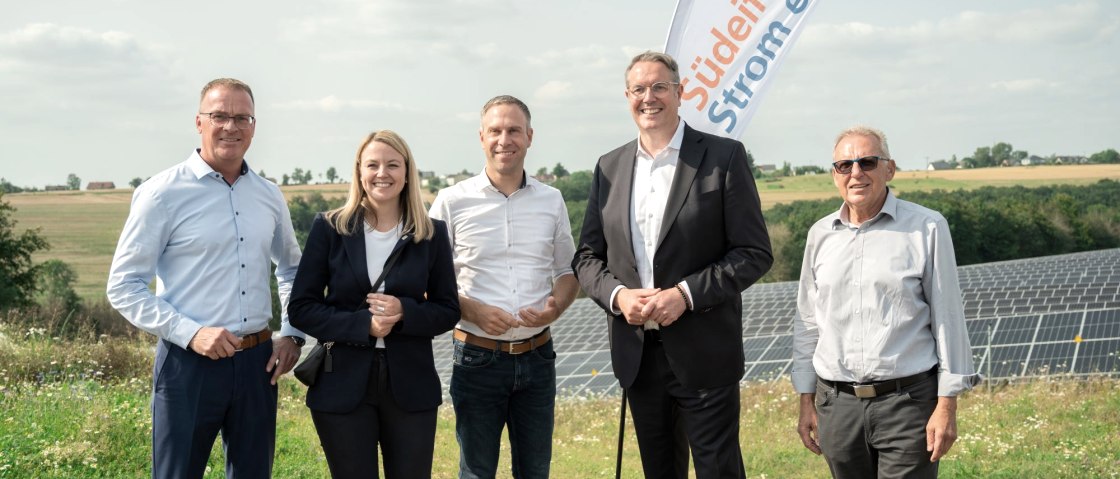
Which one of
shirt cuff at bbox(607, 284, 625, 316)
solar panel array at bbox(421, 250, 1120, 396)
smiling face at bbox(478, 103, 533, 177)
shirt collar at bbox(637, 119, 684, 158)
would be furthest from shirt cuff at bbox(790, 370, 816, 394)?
solar panel array at bbox(421, 250, 1120, 396)

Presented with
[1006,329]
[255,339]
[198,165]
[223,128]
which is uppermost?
[223,128]

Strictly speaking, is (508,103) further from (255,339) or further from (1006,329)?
(1006,329)

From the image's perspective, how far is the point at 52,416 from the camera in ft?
23.8

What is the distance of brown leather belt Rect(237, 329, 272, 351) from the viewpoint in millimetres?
3889

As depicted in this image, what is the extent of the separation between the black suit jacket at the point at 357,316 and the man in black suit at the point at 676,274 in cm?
72

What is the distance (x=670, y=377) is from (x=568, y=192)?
55304 millimetres

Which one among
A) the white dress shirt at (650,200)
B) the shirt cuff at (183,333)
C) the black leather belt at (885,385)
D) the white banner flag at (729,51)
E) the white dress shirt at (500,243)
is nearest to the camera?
the black leather belt at (885,385)

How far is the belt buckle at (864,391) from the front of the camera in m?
3.60

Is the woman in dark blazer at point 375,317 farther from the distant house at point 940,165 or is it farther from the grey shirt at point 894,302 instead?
the distant house at point 940,165

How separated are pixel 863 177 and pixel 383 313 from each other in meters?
1.98

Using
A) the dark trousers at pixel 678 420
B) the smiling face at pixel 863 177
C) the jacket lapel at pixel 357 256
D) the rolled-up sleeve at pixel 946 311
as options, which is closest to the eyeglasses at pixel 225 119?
the jacket lapel at pixel 357 256

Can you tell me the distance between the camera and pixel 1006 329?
16.5 m

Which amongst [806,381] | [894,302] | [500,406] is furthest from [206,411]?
[894,302]

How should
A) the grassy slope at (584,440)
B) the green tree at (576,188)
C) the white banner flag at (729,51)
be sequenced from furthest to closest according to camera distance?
1. the green tree at (576,188)
2. the grassy slope at (584,440)
3. the white banner flag at (729,51)
